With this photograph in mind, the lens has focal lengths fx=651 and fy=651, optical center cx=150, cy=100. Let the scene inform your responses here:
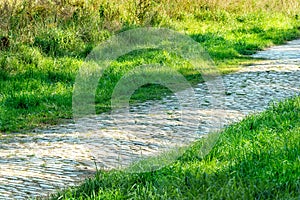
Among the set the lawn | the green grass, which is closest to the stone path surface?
Answer: the lawn

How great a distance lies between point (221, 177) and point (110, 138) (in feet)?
7.50

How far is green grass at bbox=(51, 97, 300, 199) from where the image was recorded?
479 cm

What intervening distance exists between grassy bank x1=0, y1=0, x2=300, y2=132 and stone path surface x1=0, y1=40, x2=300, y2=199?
580mm

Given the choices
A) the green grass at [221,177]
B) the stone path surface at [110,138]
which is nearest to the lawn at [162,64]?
the green grass at [221,177]

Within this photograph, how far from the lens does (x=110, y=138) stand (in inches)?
283

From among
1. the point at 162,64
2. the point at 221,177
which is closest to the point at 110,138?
the point at 221,177

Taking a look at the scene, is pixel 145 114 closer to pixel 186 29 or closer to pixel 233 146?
pixel 233 146

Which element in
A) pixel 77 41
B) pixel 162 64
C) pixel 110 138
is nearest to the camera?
pixel 110 138

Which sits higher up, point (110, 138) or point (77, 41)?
point (77, 41)

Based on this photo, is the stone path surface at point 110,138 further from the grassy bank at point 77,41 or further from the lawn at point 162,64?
the grassy bank at point 77,41

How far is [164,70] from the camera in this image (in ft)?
36.3

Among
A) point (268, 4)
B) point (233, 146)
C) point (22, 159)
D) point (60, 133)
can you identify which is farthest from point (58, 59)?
point (268, 4)

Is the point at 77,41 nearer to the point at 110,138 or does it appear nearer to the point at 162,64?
the point at 162,64

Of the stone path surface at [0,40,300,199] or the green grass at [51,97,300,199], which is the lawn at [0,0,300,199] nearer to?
the green grass at [51,97,300,199]
